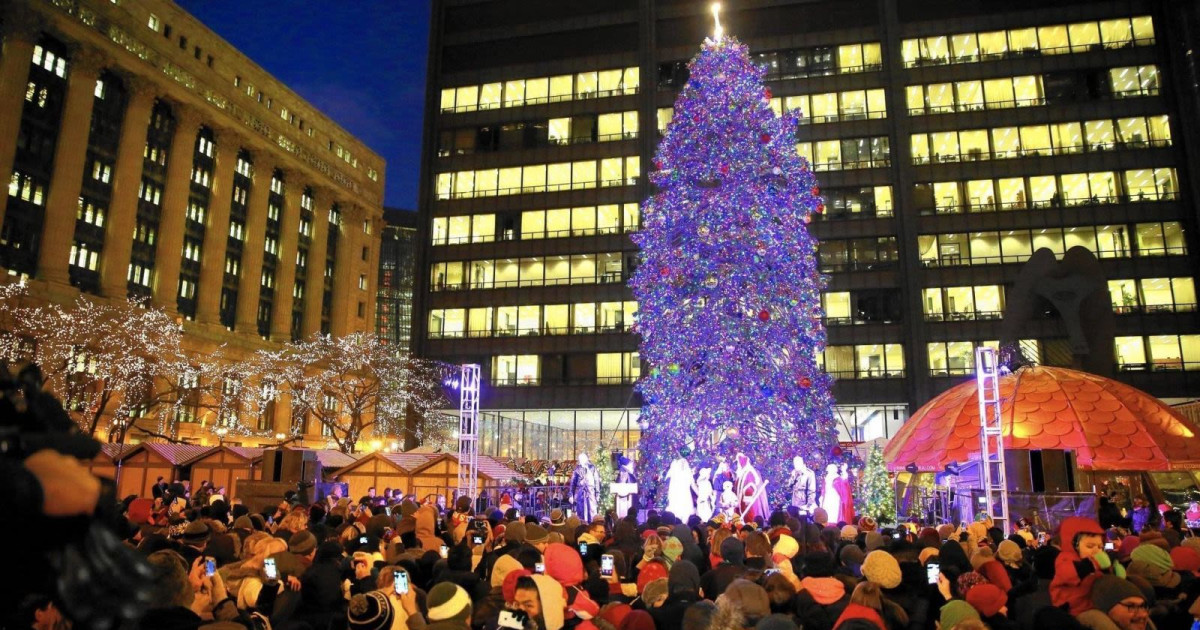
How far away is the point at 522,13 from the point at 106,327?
1557 inches

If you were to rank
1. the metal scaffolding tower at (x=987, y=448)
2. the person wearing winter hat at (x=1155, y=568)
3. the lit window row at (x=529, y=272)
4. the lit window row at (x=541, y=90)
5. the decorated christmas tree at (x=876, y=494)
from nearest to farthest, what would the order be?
the person wearing winter hat at (x=1155, y=568), the metal scaffolding tower at (x=987, y=448), the decorated christmas tree at (x=876, y=494), the lit window row at (x=529, y=272), the lit window row at (x=541, y=90)

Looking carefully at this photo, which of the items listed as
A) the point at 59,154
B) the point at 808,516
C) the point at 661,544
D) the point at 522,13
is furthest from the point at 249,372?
the point at 661,544

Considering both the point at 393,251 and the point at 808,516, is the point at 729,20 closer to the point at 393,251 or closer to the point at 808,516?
the point at 808,516

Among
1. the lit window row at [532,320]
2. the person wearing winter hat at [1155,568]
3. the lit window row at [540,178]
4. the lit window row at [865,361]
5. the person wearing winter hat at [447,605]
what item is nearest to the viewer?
the person wearing winter hat at [447,605]

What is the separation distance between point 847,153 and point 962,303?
13386 millimetres

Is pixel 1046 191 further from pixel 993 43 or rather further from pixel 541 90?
pixel 541 90

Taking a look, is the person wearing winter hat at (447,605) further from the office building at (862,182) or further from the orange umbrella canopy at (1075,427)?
the office building at (862,182)

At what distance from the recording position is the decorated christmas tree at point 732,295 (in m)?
21.5

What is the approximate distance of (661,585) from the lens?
254 inches

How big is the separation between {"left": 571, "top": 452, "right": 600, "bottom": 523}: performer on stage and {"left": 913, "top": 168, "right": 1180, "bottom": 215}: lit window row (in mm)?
41359

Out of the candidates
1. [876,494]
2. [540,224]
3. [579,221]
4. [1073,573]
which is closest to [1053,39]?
[579,221]

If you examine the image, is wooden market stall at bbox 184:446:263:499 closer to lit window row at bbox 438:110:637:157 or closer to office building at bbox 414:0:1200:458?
office building at bbox 414:0:1200:458

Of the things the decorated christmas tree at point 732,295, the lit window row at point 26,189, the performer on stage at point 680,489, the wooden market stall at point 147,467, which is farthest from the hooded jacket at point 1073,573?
the lit window row at point 26,189

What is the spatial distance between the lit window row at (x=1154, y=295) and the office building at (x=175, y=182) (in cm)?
6699
